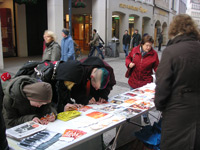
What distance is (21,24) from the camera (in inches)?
523

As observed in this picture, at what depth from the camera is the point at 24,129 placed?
214cm

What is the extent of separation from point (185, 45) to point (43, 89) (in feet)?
4.47

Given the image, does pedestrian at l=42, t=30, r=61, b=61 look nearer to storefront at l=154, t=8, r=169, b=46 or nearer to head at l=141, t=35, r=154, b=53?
head at l=141, t=35, r=154, b=53

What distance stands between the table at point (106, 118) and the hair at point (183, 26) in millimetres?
1066

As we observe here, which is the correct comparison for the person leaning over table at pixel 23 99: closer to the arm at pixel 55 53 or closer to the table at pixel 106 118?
the table at pixel 106 118

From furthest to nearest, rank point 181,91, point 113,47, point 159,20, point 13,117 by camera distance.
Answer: point 159,20
point 113,47
point 13,117
point 181,91

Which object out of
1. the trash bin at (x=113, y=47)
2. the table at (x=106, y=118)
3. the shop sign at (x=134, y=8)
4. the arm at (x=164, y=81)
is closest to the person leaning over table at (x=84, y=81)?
the table at (x=106, y=118)

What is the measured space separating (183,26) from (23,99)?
1.70m

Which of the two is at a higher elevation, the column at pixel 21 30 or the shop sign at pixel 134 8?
the shop sign at pixel 134 8

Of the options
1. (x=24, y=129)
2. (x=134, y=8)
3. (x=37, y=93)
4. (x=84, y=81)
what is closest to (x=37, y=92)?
(x=37, y=93)

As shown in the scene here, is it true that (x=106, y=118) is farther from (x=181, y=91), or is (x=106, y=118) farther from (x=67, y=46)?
(x=67, y=46)

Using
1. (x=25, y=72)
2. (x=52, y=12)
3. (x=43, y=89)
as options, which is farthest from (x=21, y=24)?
(x=43, y=89)

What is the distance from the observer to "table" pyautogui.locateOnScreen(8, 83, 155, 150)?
6.72ft

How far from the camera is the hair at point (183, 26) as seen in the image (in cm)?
215
